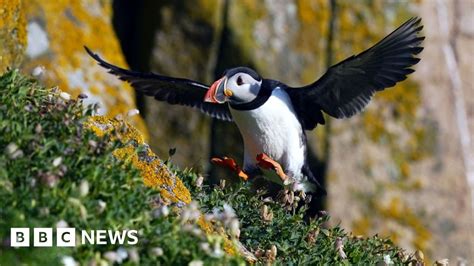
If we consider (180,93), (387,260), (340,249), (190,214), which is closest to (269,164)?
(180,93)

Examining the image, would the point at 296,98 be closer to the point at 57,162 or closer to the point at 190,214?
the point at 190,214

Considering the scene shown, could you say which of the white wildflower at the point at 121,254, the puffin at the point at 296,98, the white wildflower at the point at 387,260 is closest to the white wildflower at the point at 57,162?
the white wildflower at the point at 121,254

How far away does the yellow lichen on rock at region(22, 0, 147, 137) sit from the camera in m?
10.8

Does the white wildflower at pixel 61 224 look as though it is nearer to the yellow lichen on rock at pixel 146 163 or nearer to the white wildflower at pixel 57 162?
the white wildflower at pixel 57 162

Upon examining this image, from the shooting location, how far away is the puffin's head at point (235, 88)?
316 inches

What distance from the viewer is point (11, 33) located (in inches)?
337

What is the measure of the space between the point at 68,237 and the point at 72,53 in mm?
6544

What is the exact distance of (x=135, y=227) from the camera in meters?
5.07

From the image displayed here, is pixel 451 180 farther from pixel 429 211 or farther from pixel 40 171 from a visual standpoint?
pixel 40 171

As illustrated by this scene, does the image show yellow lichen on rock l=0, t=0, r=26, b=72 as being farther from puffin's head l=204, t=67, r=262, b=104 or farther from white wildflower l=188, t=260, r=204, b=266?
white wildflower l=188, t=260, r=204, b=266

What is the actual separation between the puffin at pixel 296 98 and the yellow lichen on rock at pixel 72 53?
7.41 feet

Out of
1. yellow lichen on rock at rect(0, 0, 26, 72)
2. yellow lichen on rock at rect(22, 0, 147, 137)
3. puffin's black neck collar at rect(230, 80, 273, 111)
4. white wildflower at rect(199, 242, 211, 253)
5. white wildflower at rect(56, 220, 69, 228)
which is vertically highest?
yellow lichen on rock at rect(22, 0, 147, 137)

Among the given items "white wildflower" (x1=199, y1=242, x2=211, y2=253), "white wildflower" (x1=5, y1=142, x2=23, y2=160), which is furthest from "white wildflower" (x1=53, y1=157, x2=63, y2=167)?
"white wildflower" (x1=199, y1=242, x2=211, y2=253)

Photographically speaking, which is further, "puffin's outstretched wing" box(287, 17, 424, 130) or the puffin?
"puffin's outstretched wing" box(287, 17, 424, 130)
